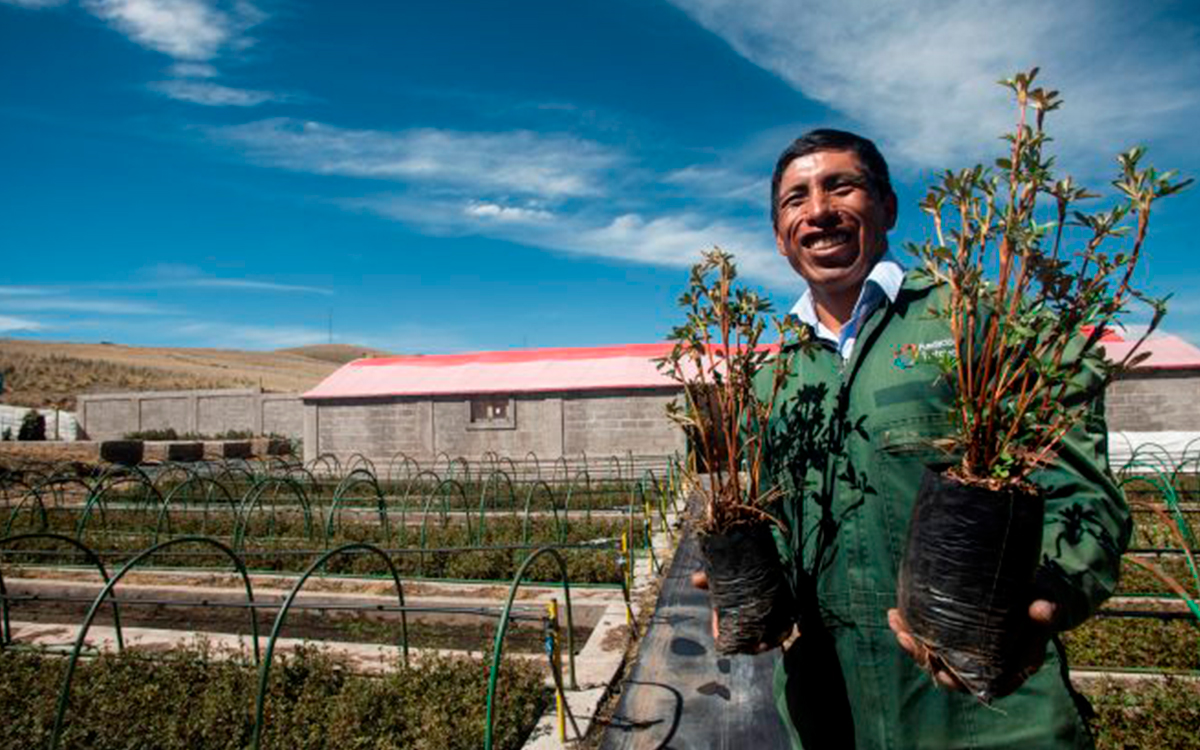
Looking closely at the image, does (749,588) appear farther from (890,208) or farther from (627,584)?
(627,584)

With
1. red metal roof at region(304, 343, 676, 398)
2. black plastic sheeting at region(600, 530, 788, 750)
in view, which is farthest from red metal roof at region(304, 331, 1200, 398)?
black plastic sheeting at region(600, 530, 788, 750)

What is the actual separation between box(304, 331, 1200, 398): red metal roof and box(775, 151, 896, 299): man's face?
713 inches

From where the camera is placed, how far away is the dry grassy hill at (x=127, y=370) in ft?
179

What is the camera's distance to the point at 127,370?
217 feet

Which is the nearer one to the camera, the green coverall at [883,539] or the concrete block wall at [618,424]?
the green coverall at [883,539]

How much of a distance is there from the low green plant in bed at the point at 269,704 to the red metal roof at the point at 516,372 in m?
15.3

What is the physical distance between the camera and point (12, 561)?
10086mm

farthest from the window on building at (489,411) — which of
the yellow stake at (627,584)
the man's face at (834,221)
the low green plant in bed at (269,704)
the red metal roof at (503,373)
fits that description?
the man's face at (834,221)

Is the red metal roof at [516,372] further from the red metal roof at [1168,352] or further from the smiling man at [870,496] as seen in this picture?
the smiling man at [870,496]

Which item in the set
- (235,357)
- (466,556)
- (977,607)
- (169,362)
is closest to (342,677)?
(466,556)

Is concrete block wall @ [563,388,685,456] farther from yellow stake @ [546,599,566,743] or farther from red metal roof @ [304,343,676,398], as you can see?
yellow stake @ [546,599,566,743]

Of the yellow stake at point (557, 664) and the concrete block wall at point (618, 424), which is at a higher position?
the concrete block wall at point (618, 424)

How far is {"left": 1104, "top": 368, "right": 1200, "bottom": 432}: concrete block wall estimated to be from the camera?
18969mm

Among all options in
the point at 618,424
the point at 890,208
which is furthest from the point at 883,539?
the point at 618,424
